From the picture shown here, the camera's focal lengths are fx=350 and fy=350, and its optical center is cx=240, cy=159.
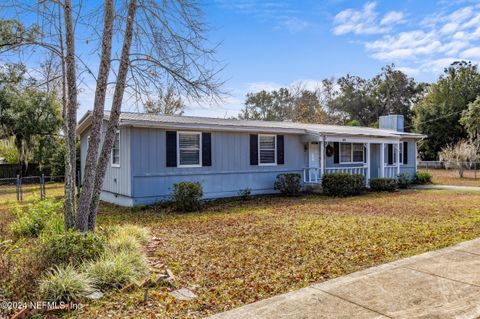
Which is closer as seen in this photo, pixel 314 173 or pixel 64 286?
pixel 64 286

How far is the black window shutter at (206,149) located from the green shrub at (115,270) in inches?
305

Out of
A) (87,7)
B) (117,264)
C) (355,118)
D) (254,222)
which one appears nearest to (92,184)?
(117,264)

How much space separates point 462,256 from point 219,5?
6.44m

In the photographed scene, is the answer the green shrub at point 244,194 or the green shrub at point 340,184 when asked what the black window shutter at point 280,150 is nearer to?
the green shrub at point 340,184

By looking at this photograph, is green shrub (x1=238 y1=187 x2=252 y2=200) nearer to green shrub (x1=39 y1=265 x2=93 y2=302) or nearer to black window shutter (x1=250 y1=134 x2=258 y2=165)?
black window shutter (x1=250 y1=134 x2=258 y2=165)

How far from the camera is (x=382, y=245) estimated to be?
242 inches

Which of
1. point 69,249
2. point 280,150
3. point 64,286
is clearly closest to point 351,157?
point 280,150

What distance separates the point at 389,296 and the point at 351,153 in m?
14.0

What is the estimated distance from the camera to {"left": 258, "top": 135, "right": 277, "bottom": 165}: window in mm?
14047

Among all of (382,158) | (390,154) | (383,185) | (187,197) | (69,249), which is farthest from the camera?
(390,154)

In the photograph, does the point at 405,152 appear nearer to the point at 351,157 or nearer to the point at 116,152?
the point at 351,157

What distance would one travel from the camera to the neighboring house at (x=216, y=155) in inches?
445

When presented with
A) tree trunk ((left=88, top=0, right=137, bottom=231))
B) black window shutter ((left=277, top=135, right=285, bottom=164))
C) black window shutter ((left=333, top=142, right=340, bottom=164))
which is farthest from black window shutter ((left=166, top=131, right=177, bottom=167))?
black window shutter ((left=333, top=142, right=340, bottom=164))

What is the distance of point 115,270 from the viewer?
434 centimetres
